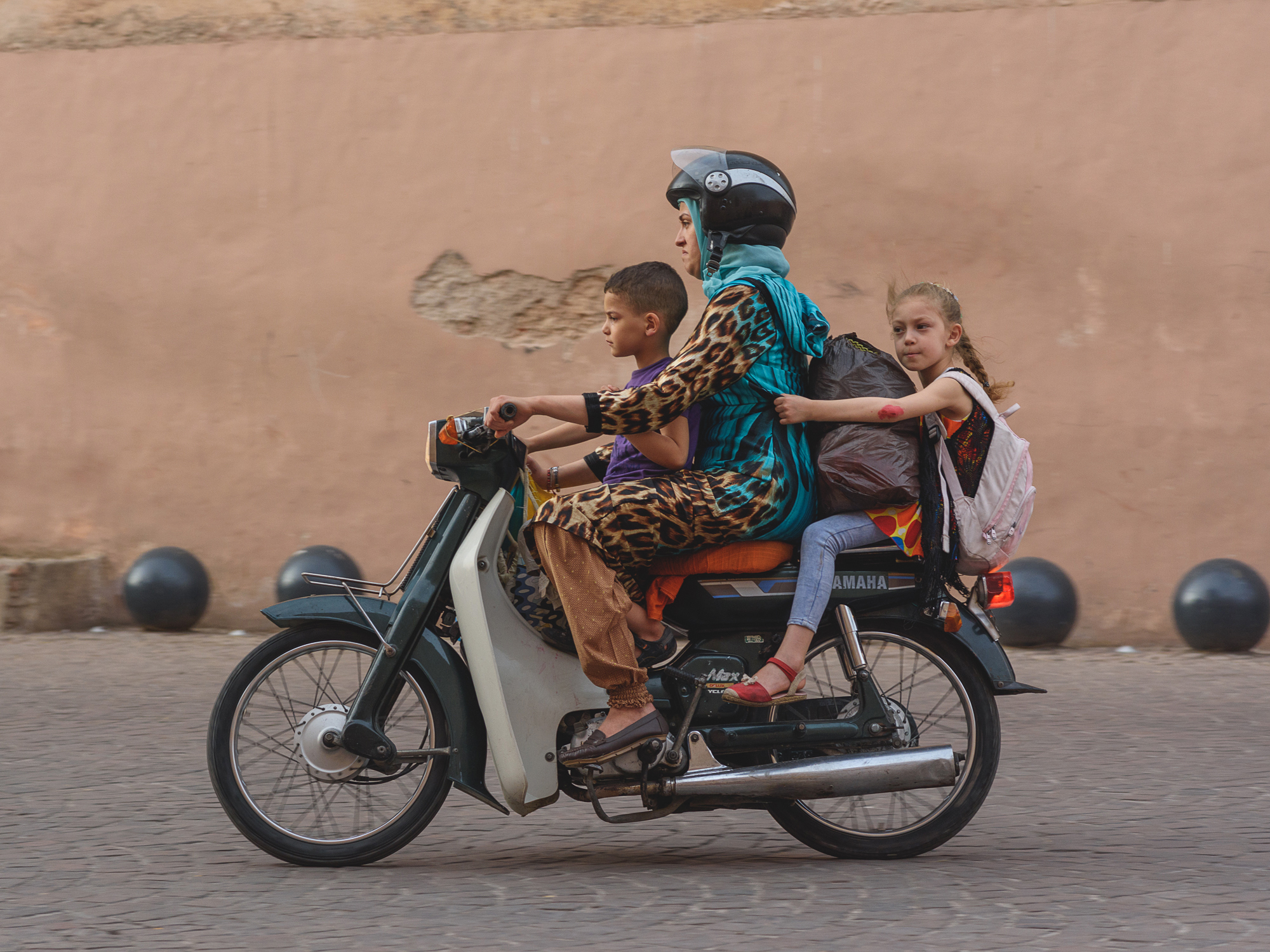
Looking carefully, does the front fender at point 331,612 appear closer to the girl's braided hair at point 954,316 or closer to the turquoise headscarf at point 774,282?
the turquoise headscarf at point 774,282

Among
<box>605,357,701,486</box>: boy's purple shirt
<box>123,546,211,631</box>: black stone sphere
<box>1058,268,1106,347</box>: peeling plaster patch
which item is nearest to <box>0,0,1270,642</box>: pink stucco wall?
<box>1058,268,1106,347</box>: peeling plaster patch

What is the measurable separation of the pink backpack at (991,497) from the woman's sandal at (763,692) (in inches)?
22.2

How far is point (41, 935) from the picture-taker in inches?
132

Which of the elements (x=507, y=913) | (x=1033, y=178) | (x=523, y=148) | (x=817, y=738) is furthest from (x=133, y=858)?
(x=1033, y=178)

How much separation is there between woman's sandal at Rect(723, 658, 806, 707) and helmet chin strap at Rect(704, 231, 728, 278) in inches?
44.2

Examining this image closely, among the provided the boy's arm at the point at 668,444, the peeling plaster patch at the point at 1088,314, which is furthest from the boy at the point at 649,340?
the peeling plaster patch at the point at 1088,314

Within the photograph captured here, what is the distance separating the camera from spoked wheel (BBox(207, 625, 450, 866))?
3934 millimetres

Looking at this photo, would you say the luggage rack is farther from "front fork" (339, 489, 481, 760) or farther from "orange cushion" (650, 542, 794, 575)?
"orange cushion" (650, 542, 794, 575)

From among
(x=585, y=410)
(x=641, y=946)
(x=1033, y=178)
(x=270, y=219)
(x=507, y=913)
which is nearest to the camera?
(x=641, y=946)

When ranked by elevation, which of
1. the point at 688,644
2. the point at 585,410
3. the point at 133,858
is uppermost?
the point at 585,410

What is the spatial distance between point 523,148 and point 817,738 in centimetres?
616

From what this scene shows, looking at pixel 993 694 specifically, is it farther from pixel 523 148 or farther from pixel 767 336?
pixel 523 148

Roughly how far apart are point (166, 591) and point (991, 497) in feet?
20.7

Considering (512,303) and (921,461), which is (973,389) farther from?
(512,303)
